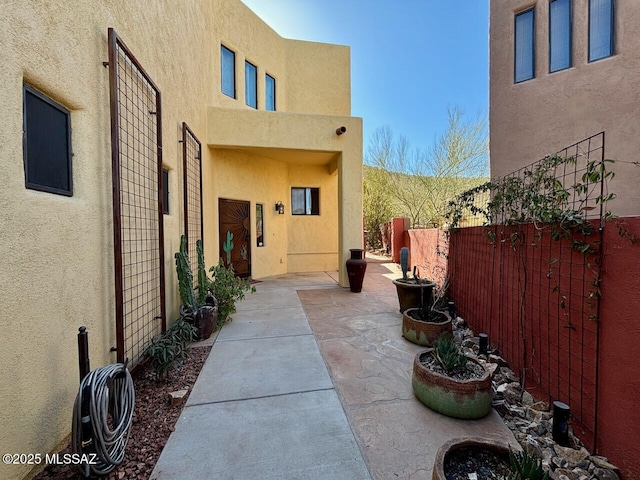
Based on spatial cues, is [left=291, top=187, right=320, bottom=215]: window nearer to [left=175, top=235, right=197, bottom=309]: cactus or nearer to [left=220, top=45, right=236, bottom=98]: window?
[left=220, top=45, right=236, bottom=98]: window

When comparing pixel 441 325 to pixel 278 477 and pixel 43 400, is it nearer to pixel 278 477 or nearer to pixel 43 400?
pixel 278 477

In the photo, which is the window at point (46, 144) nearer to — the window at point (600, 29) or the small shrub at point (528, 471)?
the small shrub at point (528, 471)

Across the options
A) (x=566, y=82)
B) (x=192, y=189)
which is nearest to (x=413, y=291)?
(x=192, y=189)

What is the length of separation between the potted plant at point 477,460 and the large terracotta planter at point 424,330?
198 cm

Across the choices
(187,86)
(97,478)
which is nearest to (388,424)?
(97,478)

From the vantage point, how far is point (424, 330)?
354cm

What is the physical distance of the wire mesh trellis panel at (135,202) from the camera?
2.40 meters

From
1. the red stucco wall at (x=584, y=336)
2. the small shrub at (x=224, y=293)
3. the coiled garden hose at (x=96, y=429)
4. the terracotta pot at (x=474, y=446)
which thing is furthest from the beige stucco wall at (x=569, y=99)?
the coiled garden hose at (x=96, y=429)

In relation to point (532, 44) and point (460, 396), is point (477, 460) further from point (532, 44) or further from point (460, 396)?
point (532, 44)

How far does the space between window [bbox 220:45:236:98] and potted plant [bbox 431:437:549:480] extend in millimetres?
8264

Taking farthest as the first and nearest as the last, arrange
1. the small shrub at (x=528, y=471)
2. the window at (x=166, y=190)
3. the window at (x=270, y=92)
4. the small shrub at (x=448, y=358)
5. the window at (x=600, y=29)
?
the window at (x=270, y=92) < the window at (x=600, y=29) < the window at (x=166, y=190) < the small shrub at (x=448, y=358) < the small shrub at (x=528, y=471)

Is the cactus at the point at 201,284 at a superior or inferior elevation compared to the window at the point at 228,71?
inferior

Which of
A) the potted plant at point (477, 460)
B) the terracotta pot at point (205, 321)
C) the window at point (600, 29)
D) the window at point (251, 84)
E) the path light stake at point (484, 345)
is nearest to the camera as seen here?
the potted plant at point (477, 460)

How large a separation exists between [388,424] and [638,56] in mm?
7653
